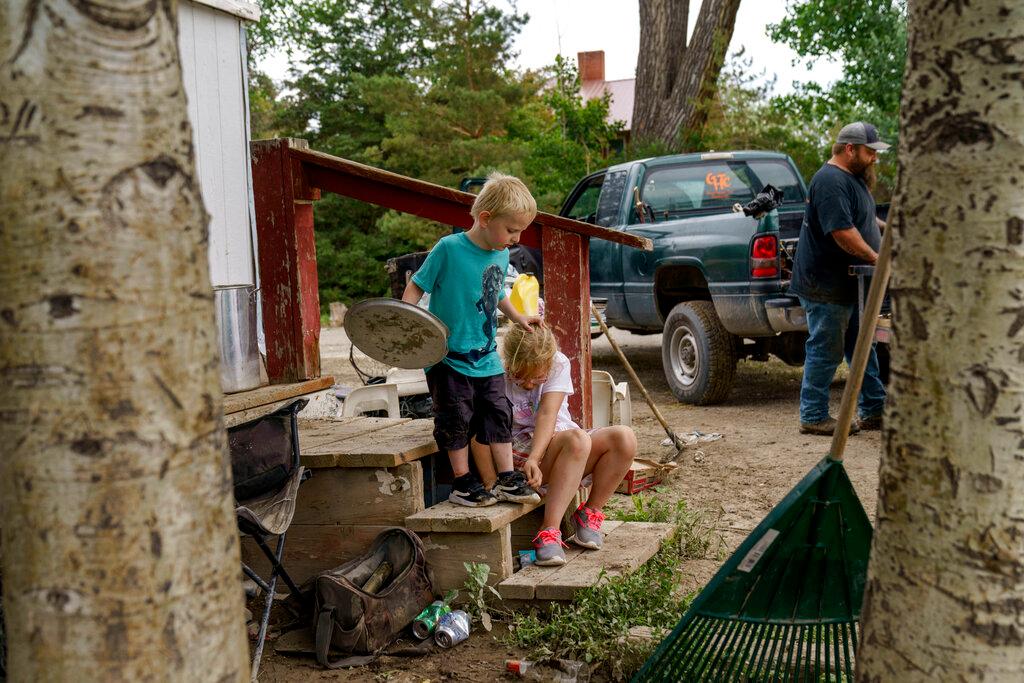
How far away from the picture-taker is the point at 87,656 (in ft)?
4.72

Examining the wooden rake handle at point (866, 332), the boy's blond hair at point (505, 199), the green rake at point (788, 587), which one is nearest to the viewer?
the wooden rake handle at point (866, 332)

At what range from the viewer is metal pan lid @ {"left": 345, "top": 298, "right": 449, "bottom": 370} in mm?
3545

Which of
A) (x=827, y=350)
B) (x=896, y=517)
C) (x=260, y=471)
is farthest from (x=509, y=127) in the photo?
(x=896, y=517)

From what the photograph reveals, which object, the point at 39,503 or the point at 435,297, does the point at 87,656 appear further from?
the point at 435,297

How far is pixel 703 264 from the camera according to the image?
784 centimetres

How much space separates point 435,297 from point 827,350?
3443mm

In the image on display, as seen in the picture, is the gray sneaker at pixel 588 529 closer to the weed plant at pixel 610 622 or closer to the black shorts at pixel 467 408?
the weed plant at pixel 610 622

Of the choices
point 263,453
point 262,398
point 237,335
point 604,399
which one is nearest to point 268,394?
point 262,398

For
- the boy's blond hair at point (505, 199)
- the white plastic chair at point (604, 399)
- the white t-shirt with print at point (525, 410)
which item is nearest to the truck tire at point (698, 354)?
the white plastic chair at point (604, 399)

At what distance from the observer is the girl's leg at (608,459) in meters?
4.10

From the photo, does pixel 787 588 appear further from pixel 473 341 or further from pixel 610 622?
pixel 473 341

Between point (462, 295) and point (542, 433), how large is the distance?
0.63 meters

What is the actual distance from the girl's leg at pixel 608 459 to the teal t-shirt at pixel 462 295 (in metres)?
0.56

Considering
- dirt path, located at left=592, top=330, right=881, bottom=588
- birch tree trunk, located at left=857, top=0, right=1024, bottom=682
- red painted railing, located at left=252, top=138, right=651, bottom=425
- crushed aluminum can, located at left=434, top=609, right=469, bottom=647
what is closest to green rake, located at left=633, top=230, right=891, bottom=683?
birch tree trunk, located at left=857, top=0, right=1024, bottom=682
